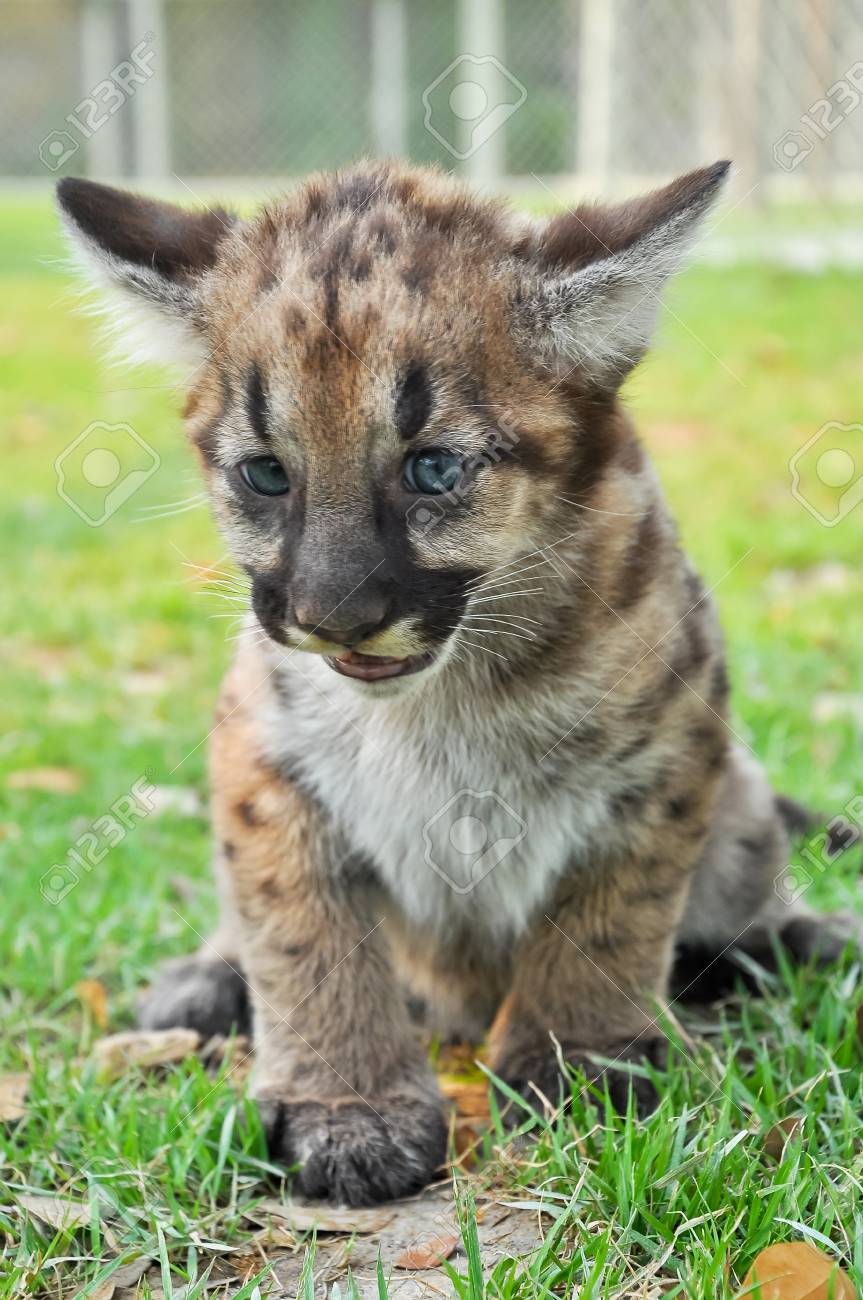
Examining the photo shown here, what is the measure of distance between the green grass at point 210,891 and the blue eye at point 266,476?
0.54 meters

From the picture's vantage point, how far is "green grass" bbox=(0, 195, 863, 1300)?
2.96 metres

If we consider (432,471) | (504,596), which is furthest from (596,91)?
(432,471)

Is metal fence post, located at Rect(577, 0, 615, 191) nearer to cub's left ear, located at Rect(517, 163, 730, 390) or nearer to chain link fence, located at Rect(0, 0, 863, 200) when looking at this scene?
chain link fence, located at Rect(0, 0, 863, 200)

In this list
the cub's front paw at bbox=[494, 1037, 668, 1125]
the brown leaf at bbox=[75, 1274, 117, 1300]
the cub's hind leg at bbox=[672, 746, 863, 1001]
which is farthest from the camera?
the cub's hind leg at bbox=[672, 746, 863, 1001]

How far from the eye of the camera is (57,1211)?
124 inches

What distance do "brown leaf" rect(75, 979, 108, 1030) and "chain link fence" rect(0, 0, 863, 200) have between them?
8.86 m

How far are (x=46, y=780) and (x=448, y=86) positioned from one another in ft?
44.8

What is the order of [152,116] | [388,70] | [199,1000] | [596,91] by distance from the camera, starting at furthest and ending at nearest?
[152,116] → [388,70] → [596,91] → [199,1000]

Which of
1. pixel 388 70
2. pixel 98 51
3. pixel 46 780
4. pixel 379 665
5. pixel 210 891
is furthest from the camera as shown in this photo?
pixel 98 51

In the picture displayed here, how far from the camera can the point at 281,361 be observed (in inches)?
125

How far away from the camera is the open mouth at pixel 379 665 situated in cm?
327

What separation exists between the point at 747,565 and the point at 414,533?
493cm

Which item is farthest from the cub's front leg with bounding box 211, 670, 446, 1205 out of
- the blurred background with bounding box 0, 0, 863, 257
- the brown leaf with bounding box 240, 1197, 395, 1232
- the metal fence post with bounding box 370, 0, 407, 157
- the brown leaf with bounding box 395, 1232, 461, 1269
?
the metal fence post with bounding box 370, 0, 407, 157

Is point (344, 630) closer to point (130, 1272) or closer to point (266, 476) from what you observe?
point (266, 476)
